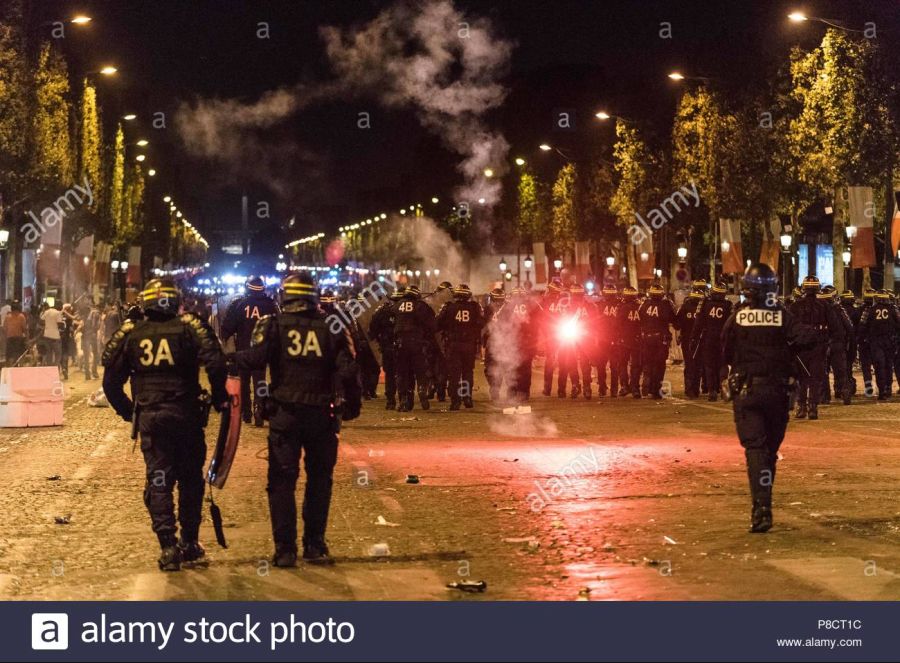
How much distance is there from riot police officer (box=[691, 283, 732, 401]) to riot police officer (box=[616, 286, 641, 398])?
132cm

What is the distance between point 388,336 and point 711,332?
501 centimetres

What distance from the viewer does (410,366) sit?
870 inches

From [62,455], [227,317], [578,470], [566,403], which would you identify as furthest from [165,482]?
[566,403]

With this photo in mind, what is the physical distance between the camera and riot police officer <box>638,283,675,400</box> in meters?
24.6

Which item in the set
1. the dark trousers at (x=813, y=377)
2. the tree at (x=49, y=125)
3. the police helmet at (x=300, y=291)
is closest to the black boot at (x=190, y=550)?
the police helmet at (x=300, y=291)

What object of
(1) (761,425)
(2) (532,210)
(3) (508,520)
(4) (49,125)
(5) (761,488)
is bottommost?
(3) (508,520)

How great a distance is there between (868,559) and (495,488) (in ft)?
14.2

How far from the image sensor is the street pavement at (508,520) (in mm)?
9039

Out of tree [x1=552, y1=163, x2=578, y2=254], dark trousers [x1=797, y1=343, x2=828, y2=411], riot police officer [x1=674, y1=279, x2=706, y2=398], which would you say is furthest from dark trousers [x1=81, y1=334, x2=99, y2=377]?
tree [x1=552, y1=163, x2=578, y2=254]

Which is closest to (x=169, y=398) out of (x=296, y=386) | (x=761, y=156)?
(x=296, y=386)

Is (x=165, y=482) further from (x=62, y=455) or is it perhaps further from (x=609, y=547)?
(x=62, y=455)

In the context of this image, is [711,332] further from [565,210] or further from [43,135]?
[565,210]

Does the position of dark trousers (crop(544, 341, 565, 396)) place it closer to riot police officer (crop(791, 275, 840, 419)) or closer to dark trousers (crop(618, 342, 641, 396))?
dark trousers (crop(618, 342, 641, 396))

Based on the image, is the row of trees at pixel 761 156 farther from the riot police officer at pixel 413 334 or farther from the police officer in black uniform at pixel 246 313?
the police officer in black uniform at pixel 246 313
